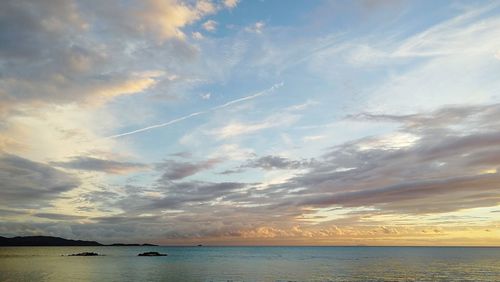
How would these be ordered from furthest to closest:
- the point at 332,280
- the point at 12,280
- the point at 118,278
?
the point at 118,278 < the point at 332,280 < the point at 12,280

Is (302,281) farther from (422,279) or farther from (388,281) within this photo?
(422,279)

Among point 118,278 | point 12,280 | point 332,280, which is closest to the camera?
point 12,280

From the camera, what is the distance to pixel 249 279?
90.6 m

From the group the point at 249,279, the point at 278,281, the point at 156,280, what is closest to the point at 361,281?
the point at 278,281

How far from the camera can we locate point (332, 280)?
285 ft

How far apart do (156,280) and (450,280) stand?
6774cm

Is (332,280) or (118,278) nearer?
(332,280)

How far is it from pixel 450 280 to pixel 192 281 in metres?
59.2

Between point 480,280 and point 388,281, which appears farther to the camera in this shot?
point 480,280

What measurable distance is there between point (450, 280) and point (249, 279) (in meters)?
46.4

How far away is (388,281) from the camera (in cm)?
8356

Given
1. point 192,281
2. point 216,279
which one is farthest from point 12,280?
point 216,279

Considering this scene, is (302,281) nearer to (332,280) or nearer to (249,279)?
(332,280)

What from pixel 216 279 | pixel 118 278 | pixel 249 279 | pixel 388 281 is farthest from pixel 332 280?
pixel 118 278
